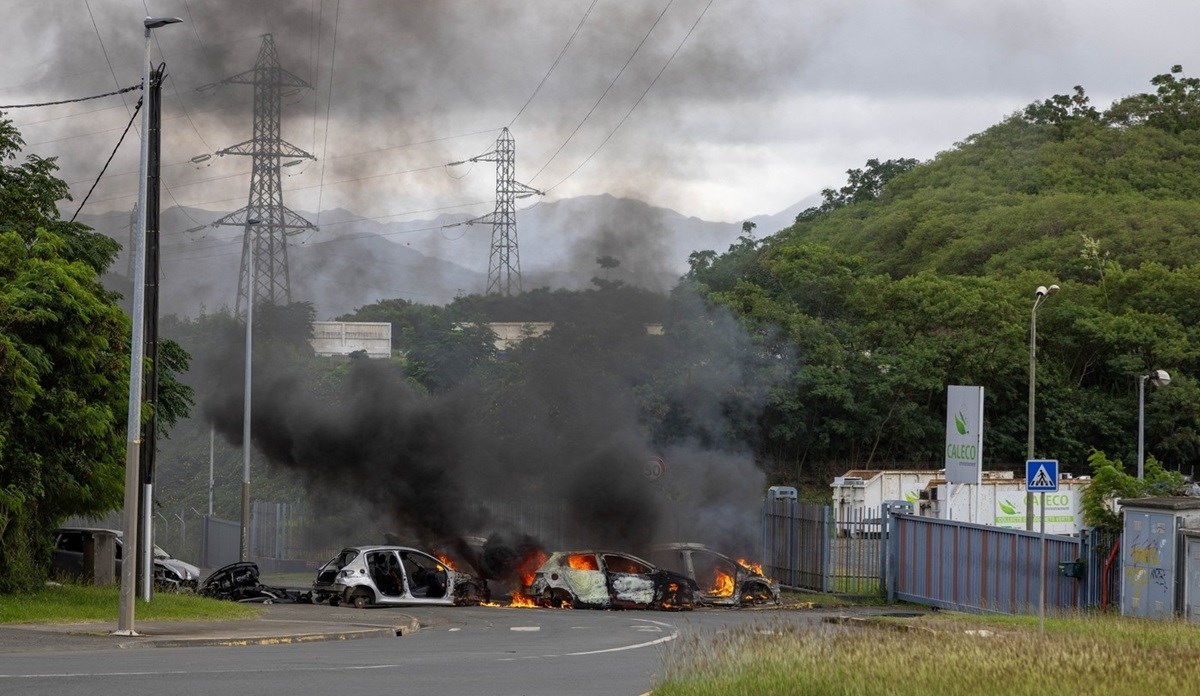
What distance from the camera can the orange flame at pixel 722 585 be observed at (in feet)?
93.4

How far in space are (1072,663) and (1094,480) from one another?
14796 mm

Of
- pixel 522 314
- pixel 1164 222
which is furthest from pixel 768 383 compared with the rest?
pixel 1164 222

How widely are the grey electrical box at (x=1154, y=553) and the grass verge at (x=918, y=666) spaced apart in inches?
363

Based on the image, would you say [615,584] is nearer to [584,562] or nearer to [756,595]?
[584,562]

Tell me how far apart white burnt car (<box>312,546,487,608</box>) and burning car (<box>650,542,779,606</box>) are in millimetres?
5042

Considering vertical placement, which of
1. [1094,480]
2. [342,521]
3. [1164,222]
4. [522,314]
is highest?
[1164,222]

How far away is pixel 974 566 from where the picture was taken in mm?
27844

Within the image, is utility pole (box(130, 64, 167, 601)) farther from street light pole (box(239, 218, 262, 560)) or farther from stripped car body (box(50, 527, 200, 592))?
street light pole (box(239, 218, 262, 560))

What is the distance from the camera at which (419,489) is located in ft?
112

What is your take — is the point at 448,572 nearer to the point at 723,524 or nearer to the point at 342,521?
the point at 723,524

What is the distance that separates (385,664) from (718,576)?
46.5 ft

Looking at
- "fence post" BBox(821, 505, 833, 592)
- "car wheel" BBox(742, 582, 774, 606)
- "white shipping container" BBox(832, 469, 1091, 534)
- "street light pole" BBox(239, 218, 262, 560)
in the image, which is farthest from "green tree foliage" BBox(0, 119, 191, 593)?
"white shipping container" BBox(832, 469, 1091, 534)

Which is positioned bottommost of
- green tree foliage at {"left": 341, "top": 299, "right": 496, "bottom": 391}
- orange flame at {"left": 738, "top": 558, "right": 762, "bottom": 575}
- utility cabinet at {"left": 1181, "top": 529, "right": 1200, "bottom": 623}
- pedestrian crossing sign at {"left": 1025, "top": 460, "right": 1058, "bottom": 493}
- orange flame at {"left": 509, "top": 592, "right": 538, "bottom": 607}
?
orange flame at {"left": 509, "top": 592, "right": 538, "bottom": 607}

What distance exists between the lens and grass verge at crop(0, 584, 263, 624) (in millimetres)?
20062
